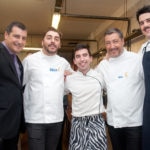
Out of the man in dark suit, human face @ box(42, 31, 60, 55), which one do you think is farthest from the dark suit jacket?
human face @ box(42, 31, 60, 55)

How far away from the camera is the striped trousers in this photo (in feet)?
6.91

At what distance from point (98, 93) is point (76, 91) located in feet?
0.68

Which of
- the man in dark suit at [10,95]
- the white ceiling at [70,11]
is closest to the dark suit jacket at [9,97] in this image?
the man in dark suit at [10,95]

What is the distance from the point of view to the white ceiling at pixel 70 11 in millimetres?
5930

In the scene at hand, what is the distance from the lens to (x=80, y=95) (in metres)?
2.21

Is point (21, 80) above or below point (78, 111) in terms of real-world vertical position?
above

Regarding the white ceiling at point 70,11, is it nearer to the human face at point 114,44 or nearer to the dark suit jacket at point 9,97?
the human face at point 114,44

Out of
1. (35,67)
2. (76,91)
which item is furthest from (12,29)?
(76,91)

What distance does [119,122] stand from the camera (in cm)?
216

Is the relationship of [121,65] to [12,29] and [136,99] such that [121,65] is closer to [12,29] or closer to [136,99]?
[136,99]

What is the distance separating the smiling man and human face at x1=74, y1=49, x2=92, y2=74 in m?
0.22

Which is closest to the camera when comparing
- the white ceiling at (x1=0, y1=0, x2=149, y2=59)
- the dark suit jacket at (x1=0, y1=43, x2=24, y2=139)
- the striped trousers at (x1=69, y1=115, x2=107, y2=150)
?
the dark suit jacket at (x1=0, y1=43, x2=24, y2=139)

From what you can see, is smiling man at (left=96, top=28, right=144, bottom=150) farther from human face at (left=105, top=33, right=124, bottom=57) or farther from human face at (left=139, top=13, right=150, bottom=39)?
human face at (left=139, top=13, right=150, bottom=39)

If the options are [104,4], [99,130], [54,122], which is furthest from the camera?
[104,4]
